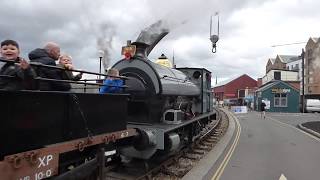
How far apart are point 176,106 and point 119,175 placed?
364cm

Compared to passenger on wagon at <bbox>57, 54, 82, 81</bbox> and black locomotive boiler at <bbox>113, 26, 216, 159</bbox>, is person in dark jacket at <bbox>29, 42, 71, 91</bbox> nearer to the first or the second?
passenger on wagon at <bbox>57, 54, 82, 81</bbox>

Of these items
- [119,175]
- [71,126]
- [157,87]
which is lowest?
[119,175]

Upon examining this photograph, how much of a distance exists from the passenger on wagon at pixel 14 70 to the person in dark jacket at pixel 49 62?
1.52 ft

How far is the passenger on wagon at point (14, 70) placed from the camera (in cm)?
489

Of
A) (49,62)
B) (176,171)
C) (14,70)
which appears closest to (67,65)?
(49,62)

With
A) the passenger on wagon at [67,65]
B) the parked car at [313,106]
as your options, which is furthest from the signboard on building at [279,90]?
the passenger on wagon at [67,65]

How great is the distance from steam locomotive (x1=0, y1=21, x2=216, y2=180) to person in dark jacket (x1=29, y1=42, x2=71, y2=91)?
204 millimetres

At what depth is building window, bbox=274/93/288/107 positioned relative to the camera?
5706cm

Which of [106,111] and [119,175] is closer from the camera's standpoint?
[106,111]

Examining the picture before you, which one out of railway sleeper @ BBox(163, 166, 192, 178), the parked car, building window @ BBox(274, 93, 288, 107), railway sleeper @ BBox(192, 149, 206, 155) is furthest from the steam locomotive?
building window @ BBox(274, 93, 288, 107)

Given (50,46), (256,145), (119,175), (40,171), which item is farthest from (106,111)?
(256,145)

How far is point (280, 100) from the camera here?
188ft

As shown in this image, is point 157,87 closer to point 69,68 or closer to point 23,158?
point 69,68

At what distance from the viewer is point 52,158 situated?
16.9 ft
